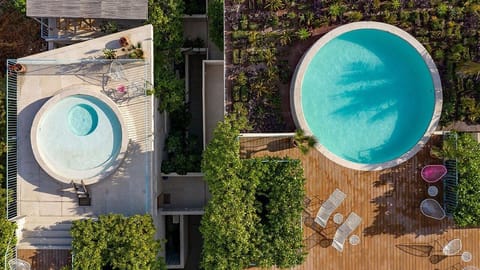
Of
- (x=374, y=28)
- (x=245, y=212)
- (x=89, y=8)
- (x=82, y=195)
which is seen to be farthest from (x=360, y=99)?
(x=82, y=195)

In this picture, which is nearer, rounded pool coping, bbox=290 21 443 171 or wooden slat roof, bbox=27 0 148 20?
rounded pool coping, bbox=290 21 443 171

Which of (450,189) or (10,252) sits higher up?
(450,189)

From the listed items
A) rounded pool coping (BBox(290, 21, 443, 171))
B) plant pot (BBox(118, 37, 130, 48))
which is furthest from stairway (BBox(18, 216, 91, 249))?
rounded pool coping (BBox(290, 21, 443, 171))

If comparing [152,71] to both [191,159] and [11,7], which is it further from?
[11,7]

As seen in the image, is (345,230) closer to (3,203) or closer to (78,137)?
(78,137)

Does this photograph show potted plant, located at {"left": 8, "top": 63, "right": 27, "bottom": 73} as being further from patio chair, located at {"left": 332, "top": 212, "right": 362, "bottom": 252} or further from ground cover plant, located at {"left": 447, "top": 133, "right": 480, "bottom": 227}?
ground cover plant, located at {"left": 447, "top": 133, "right": 480, "bottom": 227}

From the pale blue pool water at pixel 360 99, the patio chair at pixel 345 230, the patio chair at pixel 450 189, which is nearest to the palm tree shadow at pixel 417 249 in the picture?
the patio chair at pixel 450 189
